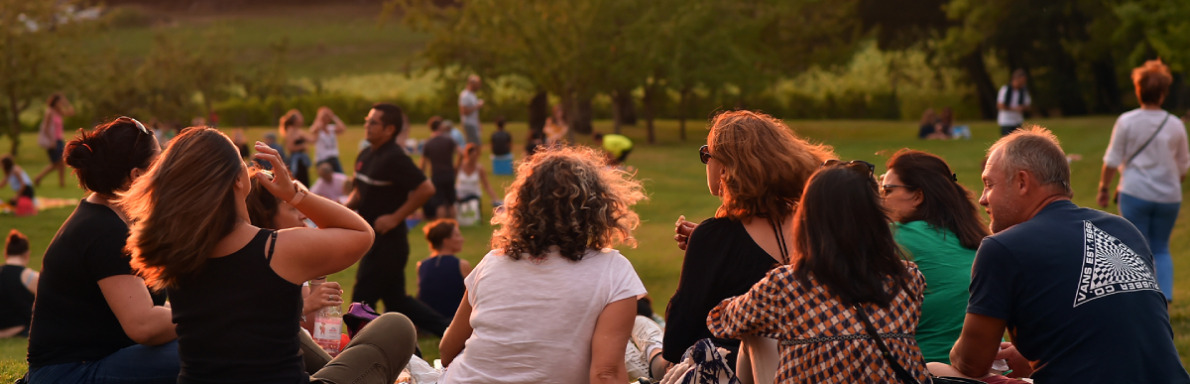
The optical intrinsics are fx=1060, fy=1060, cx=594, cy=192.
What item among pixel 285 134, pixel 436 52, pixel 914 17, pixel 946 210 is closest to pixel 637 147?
pixel 436 52

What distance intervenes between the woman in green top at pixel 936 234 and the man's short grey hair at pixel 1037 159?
0.50 metres

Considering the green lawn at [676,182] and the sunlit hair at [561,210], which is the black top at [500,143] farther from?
the sunlit hair at [561,210]

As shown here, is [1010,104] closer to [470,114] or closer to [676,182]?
[676,182]

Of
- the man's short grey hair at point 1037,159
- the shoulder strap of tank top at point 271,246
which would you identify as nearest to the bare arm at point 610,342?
the shoulder strap of tank top at point 271,246

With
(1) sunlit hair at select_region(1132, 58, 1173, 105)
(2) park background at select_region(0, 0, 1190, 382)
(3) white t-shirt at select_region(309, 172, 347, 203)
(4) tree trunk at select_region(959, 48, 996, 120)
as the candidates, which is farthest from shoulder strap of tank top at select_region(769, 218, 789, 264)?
(4) tree trunk at select_region(959, 48, 996, 120)

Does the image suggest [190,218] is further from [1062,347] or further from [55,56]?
[55,56]

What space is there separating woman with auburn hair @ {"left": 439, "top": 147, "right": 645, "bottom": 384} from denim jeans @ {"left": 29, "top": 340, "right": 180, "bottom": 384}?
1.29m

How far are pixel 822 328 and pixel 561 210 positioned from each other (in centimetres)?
96

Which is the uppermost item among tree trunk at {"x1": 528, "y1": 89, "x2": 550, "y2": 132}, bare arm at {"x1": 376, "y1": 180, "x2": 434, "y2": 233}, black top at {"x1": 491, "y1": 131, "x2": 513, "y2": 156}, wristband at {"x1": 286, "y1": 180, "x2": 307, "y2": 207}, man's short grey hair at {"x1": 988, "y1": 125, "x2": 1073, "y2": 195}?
man's short grey hair at {"x1": 988, "y1": 125, "x2": 1073, "y2": 195}

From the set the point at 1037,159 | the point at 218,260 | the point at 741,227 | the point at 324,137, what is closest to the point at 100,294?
the point at 218,260

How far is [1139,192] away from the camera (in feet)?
25.6

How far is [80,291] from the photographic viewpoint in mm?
3990

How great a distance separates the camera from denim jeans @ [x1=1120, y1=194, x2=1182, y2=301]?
7730mm

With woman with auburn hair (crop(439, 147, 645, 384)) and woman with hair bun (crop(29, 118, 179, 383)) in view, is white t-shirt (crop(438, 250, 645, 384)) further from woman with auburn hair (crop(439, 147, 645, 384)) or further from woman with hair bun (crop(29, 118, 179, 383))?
woman with hair bun (crop(29, 118, 179, 383))
